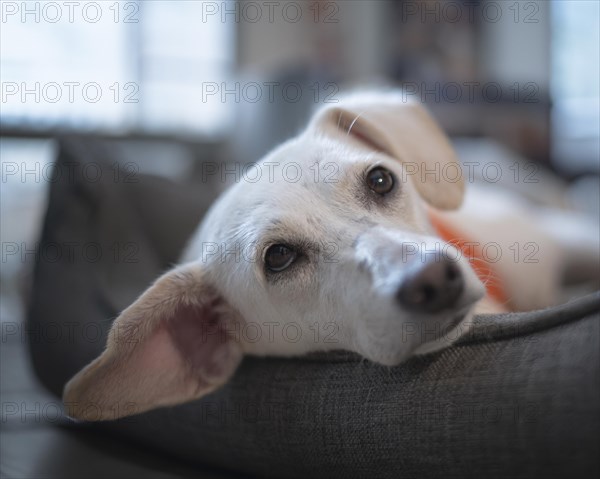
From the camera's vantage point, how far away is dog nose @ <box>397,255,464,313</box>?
766 mm

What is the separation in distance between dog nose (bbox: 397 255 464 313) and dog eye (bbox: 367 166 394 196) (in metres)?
0.33

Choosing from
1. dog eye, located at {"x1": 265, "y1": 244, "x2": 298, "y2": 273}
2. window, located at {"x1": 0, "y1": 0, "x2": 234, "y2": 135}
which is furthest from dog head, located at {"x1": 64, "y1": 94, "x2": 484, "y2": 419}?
window, located at {"x1": 0, "y1": 0, "x2": 234, "y2": 135}

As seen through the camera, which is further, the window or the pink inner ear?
the window

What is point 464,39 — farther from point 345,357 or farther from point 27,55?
point 345,357

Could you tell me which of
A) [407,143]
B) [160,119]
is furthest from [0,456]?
[160,119]

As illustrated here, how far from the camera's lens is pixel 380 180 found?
1.11 metres

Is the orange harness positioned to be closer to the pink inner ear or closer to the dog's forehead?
the dog's forehead

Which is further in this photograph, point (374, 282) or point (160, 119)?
point (160, 119)

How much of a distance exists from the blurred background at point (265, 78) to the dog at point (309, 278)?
3.27 feet

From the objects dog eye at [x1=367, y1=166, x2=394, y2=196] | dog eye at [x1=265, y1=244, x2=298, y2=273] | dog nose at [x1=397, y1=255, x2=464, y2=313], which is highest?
dog eye at [x1=367, y1=166, x2=394, y2=196]

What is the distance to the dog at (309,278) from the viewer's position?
0.84 m

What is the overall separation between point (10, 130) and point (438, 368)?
264cm

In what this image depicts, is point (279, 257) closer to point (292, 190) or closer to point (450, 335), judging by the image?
point (292, 190)

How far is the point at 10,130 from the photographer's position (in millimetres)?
2877
